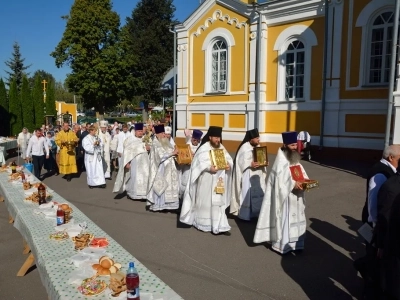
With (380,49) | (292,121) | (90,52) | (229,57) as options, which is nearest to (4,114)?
(90,52)

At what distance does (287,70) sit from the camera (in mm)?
16844

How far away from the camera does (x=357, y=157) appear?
46.8 ft

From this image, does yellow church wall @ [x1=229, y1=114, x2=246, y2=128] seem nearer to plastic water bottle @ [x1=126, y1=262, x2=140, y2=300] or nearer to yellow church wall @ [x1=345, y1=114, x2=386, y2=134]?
yellow church wall @ [x1=345, y1=114, x2=386, y2=134]

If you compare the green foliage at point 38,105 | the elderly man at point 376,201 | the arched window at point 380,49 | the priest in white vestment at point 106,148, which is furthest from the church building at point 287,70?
the green foliage at point 38,105

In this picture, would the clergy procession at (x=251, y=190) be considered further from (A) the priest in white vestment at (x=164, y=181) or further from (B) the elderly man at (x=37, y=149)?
(B) the elderly man at (x=37, y=149)

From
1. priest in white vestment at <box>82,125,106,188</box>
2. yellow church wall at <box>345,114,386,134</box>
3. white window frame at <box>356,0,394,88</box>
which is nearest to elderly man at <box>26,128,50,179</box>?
priest in white vestment at <box>82,125,106,188</box>

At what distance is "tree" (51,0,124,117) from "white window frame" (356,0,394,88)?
24958mm

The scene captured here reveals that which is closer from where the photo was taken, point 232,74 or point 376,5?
point 376,5

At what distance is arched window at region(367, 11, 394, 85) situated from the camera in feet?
45.2

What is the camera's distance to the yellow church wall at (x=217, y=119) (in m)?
18.5

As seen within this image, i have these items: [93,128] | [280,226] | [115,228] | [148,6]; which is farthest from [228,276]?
[148,6]

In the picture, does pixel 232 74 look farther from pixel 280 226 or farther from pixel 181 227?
pixel 280 226

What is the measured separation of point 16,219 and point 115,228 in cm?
211

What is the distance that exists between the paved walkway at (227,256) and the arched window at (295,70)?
26.6ft
